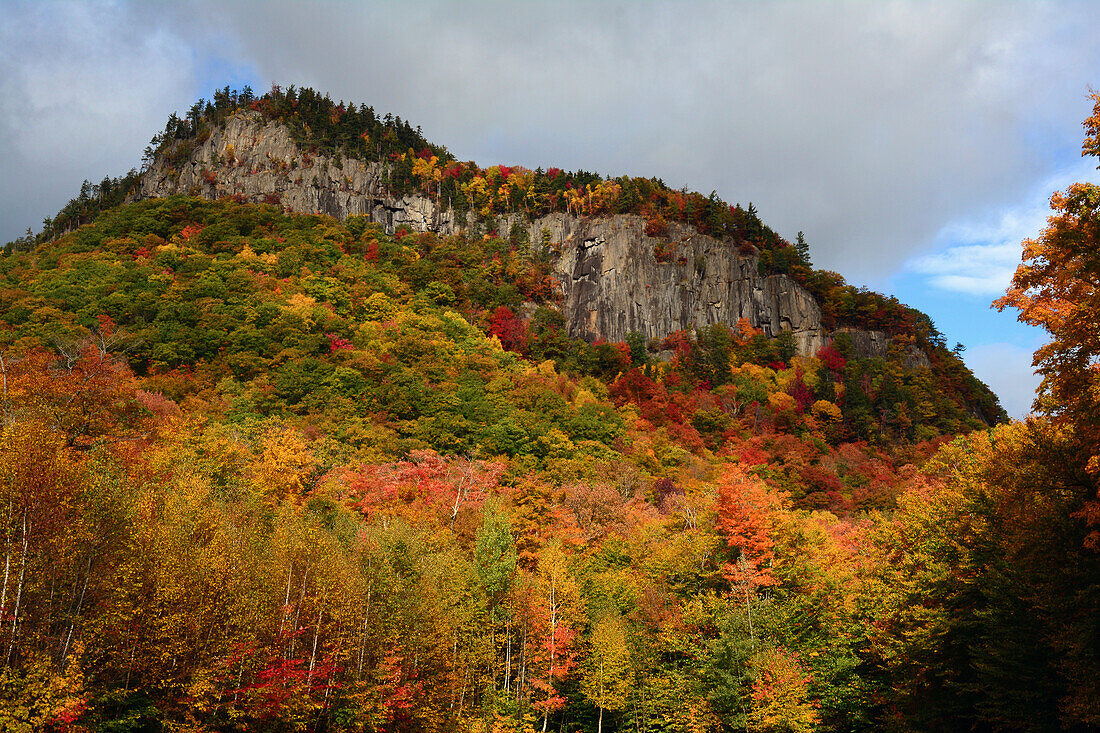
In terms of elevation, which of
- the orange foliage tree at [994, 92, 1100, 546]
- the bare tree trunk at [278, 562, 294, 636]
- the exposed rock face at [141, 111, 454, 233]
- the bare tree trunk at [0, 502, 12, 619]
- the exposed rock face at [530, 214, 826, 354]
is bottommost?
the bare tree trunk at [278, 562, 294, 636]

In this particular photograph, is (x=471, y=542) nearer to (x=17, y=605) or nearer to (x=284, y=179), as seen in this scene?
(x=17, y=605)

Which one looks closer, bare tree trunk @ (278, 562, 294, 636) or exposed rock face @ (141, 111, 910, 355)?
bare tree trunk @ (278, 562, 294, 636)

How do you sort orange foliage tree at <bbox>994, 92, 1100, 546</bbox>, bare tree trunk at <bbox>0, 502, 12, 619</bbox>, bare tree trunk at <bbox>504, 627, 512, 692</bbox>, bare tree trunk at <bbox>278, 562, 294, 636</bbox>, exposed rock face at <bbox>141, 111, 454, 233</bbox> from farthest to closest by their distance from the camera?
exposed rock face at <bbox>141, 111, 454, 233</bbox> → bare tree trunk at <bbox>504, 627, 512, 692</bbox> → bare tree trunk at <bbox>278, 562, 294, 636</bbox> → bare tree trunk at <bbox>0, 502, 12, 619</bbox> → orange foliage tree at <bbox>994, 92, 1100, 546</bbox>

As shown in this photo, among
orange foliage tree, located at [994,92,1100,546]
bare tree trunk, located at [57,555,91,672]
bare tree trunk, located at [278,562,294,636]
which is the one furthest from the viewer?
bare tree trunk, located at [278,562,294,636]

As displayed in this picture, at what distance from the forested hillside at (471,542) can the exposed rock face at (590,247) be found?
3325 centimetres

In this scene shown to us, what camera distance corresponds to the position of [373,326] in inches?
2896

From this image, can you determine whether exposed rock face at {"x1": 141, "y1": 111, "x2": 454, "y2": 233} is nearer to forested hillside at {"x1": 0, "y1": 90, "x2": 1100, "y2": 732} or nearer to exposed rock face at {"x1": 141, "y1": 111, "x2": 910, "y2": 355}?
exposed rock face at {"x1": 141, "y1": 111, "x2": 910, "y2": 355}

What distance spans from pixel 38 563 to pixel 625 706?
84.8ft

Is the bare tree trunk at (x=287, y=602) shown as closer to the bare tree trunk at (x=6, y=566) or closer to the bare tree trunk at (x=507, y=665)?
the bare tree trunk at (x=6, y=566)

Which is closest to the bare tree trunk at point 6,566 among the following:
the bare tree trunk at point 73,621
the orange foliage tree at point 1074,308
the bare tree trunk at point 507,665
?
the bare tree trunk at point 73,621

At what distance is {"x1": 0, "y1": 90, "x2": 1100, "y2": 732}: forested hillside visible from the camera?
1797 cm

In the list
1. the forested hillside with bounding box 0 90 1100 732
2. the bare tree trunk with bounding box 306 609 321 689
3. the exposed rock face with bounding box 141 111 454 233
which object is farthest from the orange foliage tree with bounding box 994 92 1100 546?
the exposed rock face with bounding box 141 111 454 233

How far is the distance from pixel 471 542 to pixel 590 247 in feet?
260

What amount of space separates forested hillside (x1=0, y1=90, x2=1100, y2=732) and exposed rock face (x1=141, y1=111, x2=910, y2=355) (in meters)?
33.3
